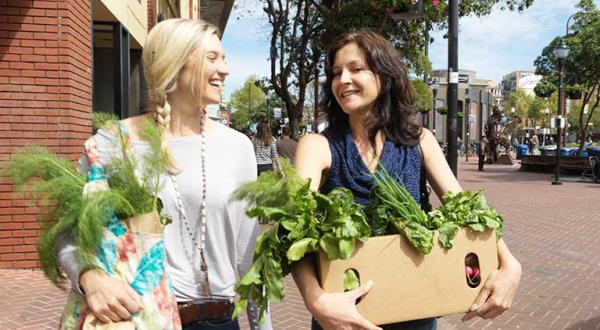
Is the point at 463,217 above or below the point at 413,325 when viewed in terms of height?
above

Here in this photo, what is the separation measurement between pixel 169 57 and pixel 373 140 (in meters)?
0.79


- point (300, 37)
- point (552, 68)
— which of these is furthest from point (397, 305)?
point (552, 68)

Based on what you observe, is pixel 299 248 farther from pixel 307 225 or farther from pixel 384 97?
pixel 384 97

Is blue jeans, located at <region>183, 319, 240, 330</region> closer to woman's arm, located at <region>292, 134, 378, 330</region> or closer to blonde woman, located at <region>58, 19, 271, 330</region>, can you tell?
blonde woman, located at <region>58, 19, 271, 330</region>

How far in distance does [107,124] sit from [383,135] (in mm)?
967

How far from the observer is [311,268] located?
5.10 ft

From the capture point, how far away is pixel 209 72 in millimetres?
1794

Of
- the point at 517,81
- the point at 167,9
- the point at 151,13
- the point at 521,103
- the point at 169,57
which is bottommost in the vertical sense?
the point at 169,57

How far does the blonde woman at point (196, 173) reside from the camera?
1731 mm

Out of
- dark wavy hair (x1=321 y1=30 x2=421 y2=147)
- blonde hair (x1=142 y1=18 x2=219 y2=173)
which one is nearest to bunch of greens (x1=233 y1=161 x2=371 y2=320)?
blonde hair (x1=142 y1=18 x2=219 y2=173)

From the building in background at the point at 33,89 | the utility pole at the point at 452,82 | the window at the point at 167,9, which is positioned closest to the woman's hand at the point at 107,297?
the building in background at the point at 33,89

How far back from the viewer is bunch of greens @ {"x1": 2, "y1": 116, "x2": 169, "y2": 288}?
1.38 metres

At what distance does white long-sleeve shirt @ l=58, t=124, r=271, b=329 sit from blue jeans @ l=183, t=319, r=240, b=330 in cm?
9

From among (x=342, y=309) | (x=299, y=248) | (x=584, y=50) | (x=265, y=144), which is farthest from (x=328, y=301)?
(x=584, y=50)
